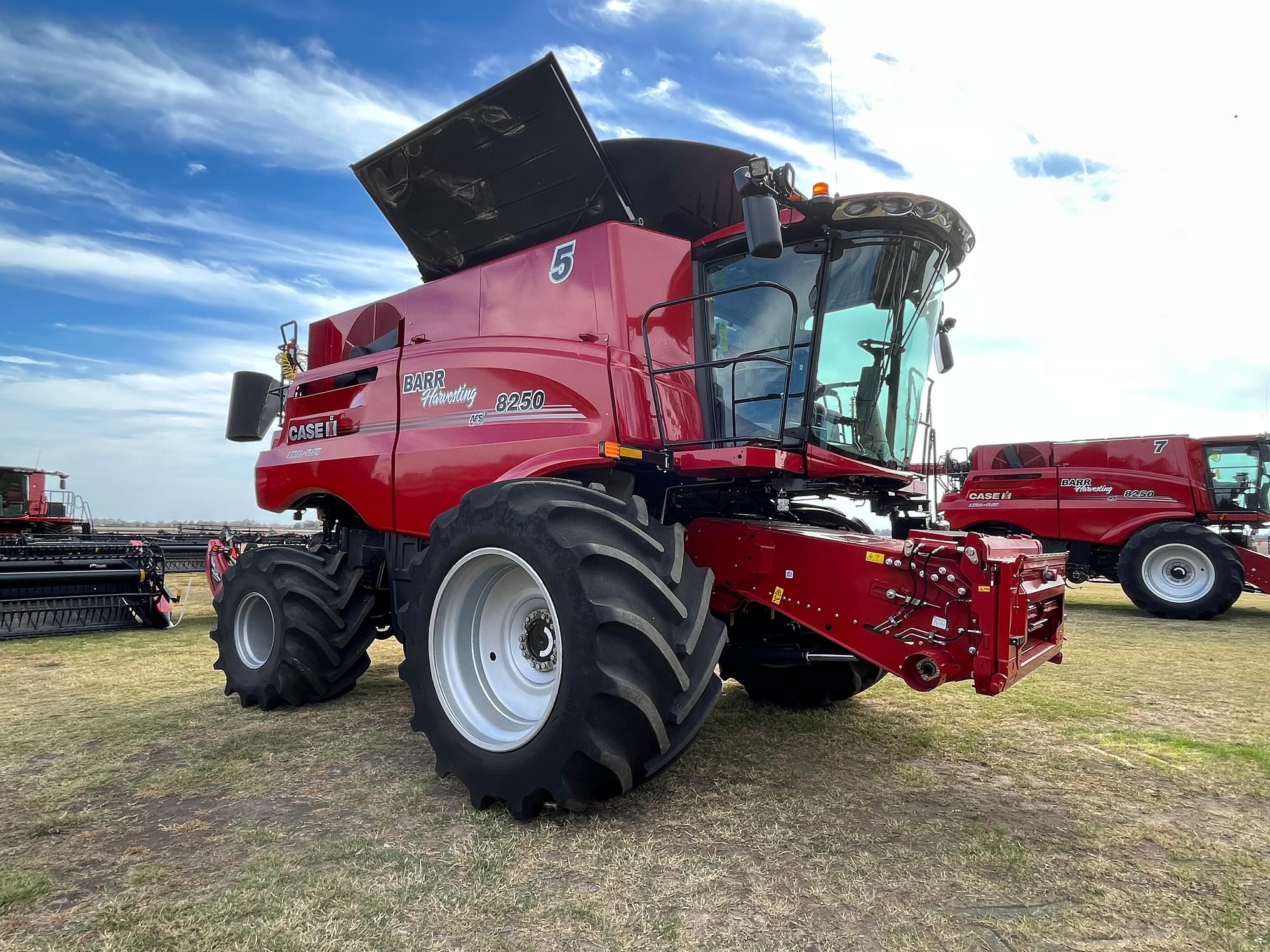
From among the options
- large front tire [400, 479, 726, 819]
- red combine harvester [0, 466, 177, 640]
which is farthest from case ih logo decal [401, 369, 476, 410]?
red combine harvester [0, 466, 177, 640]

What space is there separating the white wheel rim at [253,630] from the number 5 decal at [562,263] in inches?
120

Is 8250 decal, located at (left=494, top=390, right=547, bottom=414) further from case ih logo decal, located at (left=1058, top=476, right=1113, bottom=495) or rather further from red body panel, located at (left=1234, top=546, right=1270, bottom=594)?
case ih logo decal, located at (left=1058, top=476, right=1113, bottom=495)

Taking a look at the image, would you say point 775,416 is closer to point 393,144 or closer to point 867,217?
point 867,217

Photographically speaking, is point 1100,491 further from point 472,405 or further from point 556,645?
point 556,645

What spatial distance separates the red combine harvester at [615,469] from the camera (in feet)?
10.5

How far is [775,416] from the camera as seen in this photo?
4.02 m

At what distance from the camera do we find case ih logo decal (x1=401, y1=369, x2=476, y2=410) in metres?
4.61

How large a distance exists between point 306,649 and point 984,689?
414cm

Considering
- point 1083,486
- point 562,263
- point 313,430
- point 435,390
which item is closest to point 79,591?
point 313,430

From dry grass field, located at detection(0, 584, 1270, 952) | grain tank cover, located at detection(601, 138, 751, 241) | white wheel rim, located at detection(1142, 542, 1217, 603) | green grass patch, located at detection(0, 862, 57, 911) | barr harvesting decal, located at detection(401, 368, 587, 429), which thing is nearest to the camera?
dry grass field, located at detection(0, 584, 1270, 952)

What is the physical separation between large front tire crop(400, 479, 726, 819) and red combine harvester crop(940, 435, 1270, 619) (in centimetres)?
858

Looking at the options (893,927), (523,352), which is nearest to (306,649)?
(523,352)

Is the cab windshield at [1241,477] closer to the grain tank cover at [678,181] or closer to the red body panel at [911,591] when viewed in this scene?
the red body panel at [911,591]

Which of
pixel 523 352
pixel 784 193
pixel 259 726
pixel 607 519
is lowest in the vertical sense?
pixel 259 726
